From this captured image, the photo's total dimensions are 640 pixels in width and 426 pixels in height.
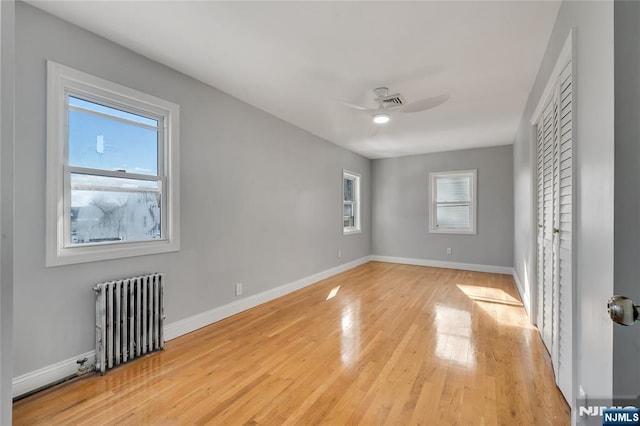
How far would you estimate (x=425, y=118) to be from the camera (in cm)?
411

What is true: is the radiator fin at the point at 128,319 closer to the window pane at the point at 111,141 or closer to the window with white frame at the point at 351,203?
the window pane at the point at 111,141

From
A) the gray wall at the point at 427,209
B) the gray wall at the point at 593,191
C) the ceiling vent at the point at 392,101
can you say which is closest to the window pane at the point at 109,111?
the ceiling vent at the point at 392,101

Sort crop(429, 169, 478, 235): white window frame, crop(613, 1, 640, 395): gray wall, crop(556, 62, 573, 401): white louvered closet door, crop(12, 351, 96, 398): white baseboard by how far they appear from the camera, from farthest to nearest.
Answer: crop(429, 169, 478, 235): white window frame < crop(12, 351, 96, 398): white baseboard < crop(556, 62, 573, 401): white louvered closet door < crop(613, 1, 640, 395): gray wall

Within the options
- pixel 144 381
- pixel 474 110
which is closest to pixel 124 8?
pixel 144 381

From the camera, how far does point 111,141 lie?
238 cm

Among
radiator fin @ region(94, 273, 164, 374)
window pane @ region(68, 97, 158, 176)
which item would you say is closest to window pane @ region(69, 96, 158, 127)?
window pane @ region(68, 97, 158, 176)

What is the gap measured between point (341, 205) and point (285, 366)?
3.89 m

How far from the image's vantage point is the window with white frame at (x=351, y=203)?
6.18 metres

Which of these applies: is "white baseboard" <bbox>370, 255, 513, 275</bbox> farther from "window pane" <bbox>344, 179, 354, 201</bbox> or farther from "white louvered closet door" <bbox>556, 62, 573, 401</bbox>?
"white louvered closet door" <bbox>556, 62, 573, 401</bbox>

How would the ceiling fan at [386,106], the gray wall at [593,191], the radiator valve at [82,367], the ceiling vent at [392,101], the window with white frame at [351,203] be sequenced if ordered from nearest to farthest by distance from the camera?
the gray wall at [593,191]
the radiator valve at [82,367]
the ceiling fan at [386,106]
the ceiling vent at [392,101]
the window with white frame at [351,203]

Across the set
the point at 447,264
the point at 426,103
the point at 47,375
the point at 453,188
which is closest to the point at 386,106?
the point at 426,103

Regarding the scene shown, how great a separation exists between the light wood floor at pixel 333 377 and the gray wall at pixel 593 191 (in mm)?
660

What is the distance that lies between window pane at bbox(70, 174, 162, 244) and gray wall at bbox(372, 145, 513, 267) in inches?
211

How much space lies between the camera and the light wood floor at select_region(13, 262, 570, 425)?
1.74m
